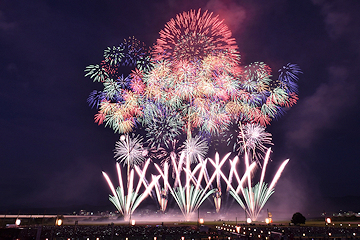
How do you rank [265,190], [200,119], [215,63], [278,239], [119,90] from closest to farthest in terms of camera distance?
[278,239] < [215,63] < [119,90] < [200,119] < [265,190]

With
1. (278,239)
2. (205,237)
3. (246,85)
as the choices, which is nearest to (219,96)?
(246,85)

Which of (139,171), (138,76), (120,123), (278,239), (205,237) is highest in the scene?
(138,76)

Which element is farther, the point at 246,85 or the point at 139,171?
the point at 139,171

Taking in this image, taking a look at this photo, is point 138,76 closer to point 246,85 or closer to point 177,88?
point 177,88

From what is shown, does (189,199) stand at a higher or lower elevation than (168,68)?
lower

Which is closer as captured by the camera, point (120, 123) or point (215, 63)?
point (215, 63)

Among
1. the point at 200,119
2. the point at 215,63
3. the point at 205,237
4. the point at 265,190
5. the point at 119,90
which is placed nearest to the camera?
the point at 205,237

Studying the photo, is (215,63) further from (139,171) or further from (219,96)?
(139,171)

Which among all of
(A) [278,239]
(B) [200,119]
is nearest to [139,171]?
(B) [200,119]

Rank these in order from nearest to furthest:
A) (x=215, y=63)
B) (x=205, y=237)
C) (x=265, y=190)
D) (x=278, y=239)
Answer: (x=278, y=239) < (x=205, y=237) < (x=215, y=63) < (x=265, y=190)
